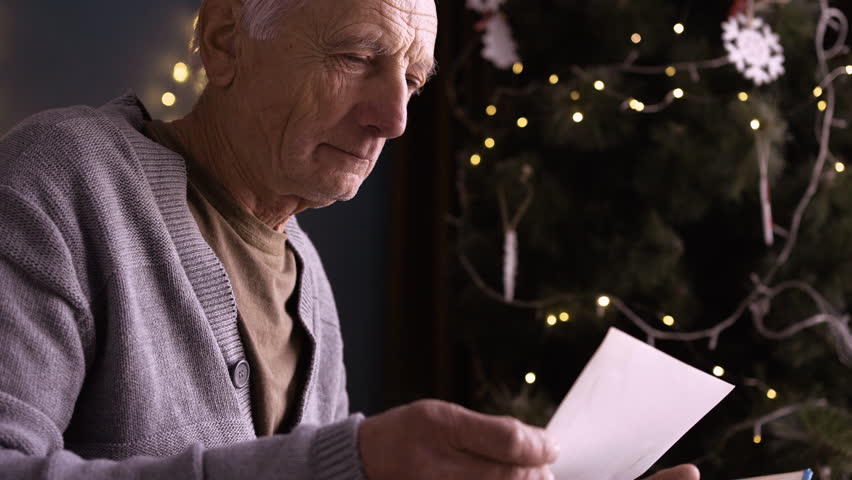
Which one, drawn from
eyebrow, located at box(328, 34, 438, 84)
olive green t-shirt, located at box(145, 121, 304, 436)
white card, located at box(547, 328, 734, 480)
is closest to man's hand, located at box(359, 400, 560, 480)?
white card, located at box(547, 328, 734, 480)

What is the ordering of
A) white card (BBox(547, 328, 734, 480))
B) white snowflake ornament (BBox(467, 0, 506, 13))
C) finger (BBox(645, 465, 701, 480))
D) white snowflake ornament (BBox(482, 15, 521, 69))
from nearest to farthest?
white card (BBox(547, 328, 734, 480)) → finger (BBox(645, 465, 701, 480)) → white snowflake ornament (BBox(467, 0, 506, 13)) → white snowflake ornament (BBox(482, 15, 521, 69))

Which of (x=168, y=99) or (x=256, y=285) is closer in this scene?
(x=256, y=285)

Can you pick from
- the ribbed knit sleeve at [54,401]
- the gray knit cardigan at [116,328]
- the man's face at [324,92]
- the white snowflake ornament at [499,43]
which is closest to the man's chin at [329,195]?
the man's face at [324,92]

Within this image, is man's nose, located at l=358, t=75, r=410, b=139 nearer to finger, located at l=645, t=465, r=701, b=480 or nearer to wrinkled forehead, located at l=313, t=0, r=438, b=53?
wrinkled forehead, located at l=313, t=0, r=438, b=53

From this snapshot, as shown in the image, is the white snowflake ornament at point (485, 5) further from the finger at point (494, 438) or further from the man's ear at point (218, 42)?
the finger at point (494, 438)

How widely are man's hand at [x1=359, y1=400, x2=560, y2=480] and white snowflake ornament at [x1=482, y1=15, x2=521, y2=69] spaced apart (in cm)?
204

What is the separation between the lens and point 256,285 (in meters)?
1.18

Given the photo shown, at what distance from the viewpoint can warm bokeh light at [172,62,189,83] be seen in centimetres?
175

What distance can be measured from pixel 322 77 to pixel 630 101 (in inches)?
54.0

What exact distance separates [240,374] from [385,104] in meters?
0.41

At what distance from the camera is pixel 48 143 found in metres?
0.95

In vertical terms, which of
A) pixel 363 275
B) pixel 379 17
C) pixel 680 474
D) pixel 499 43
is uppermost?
pixel 379 17

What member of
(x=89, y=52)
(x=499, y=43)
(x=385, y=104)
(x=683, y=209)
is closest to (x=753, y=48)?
(x=683, y=209)

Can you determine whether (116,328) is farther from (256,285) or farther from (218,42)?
(218,42)
